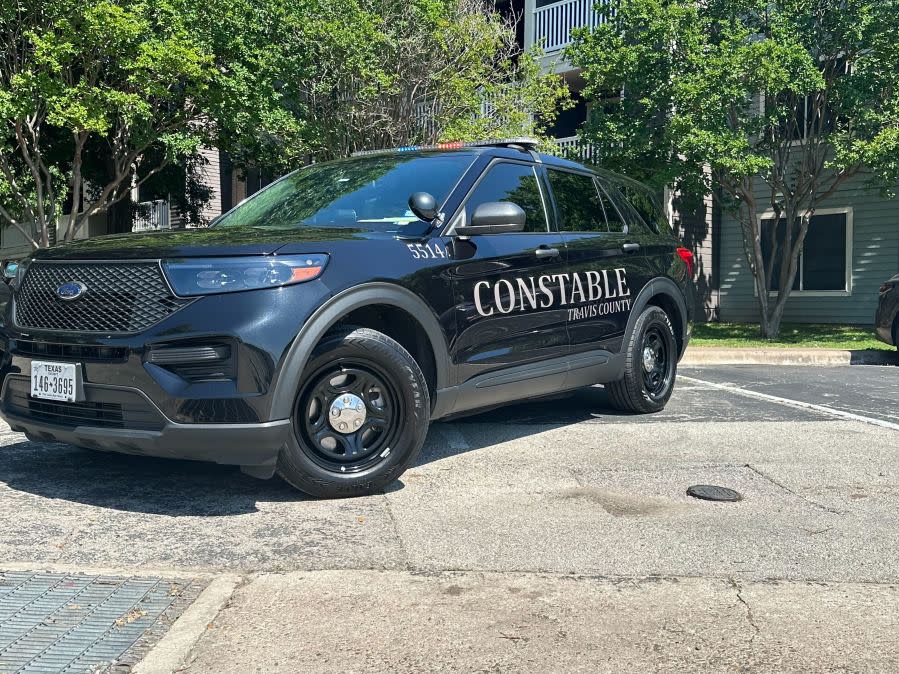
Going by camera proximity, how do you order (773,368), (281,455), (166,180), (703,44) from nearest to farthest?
(281,455)
(773,368)
(703,44)
(166,180)

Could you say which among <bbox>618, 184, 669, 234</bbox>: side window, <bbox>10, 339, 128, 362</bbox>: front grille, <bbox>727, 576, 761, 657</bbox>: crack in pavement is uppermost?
<bbox>618, 184, 669, 234</bbox>: side window

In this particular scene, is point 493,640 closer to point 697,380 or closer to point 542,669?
point 542,669

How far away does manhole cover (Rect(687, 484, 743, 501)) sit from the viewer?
4.63m

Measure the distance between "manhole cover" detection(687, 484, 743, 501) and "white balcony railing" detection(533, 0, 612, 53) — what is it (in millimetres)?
17077

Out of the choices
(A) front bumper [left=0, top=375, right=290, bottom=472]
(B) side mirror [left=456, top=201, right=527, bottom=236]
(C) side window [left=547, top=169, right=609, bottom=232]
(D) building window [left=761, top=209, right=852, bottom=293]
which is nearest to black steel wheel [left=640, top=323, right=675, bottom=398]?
(C) side window [left=547, top=169, right=609, bottom=232]

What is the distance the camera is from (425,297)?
4.69 meters

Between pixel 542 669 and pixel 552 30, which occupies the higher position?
pixel 552 30

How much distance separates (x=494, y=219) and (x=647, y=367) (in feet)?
8.62

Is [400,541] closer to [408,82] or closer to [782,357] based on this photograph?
[782,357]

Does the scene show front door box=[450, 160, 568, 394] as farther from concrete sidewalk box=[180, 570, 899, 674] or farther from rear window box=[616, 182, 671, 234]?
concrete sidewalk box=[180, 570, 899, 674]

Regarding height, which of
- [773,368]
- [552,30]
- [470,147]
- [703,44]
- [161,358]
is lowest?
[773,368]

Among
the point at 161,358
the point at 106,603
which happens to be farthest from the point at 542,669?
the point at 161,358

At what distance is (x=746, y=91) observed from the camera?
15.3 m

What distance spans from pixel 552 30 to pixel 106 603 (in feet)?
66.4
